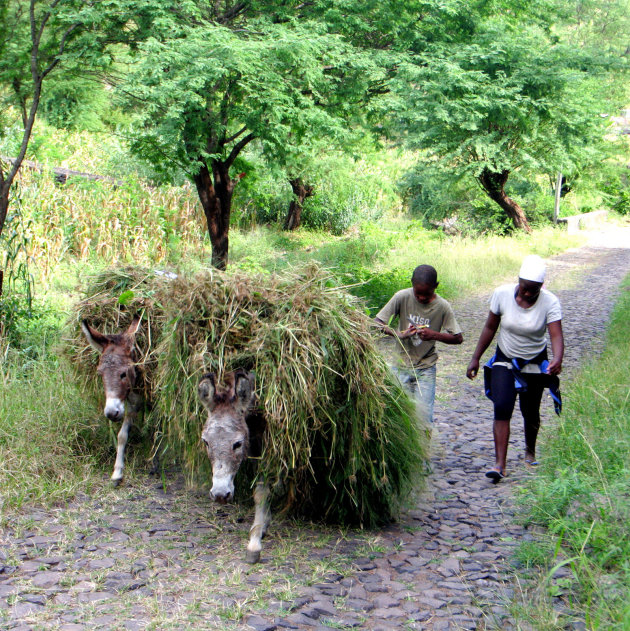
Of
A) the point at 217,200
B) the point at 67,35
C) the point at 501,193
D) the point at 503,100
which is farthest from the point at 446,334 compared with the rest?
the point at 501,193

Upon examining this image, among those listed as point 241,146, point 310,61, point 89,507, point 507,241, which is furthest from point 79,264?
point 507,241

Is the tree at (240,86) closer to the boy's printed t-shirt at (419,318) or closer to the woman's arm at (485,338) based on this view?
the boy's printed t-shirt at (419,318)

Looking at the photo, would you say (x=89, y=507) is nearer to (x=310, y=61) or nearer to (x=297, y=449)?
(x=297, y=449)

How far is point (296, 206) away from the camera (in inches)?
1094

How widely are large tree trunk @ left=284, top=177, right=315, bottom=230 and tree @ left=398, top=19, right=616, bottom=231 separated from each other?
7.09 meters

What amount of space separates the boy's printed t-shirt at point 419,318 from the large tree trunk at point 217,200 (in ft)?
27.1

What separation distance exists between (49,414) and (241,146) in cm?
832

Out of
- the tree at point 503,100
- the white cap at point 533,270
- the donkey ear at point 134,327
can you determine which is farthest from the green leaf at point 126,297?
the tree at point 503,100

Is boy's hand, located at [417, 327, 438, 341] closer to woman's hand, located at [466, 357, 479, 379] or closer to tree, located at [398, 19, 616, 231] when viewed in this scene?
woman's hand, located at [466, 357, 479, 379]

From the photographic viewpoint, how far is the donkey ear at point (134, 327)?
6.48 m

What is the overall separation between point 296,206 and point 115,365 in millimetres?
22053

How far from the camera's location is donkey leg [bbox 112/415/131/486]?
633 cm

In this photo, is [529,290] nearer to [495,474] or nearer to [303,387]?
[495,474]

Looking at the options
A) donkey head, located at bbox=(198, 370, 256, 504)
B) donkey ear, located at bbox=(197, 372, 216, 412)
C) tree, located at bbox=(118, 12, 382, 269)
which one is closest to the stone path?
donkey head, located at bbox=(198, 370, 256, 504)
